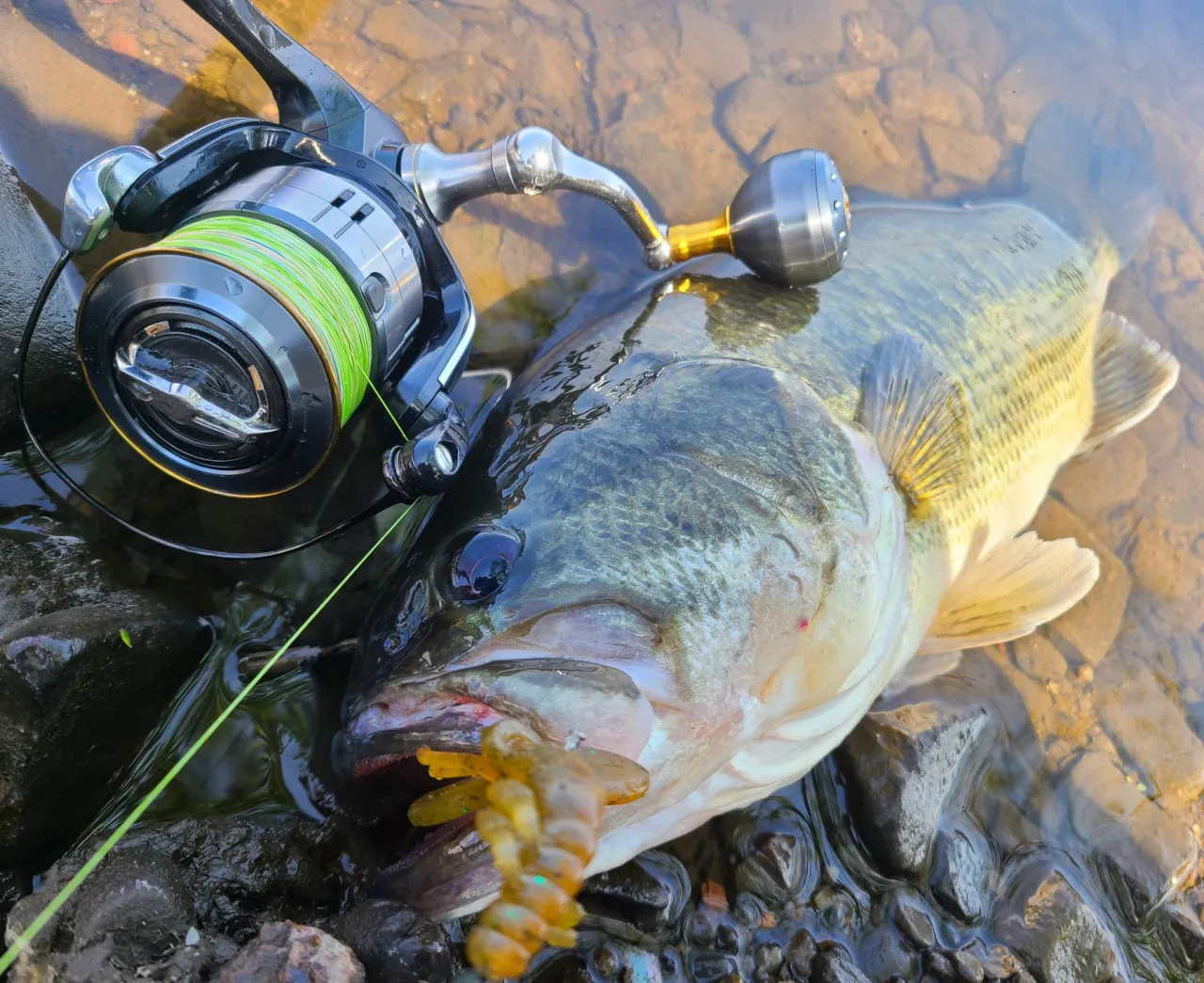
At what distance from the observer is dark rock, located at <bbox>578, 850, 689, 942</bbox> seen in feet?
7.00

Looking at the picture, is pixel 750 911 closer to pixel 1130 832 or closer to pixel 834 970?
pixel 834 970

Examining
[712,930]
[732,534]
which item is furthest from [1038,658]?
[732,534]

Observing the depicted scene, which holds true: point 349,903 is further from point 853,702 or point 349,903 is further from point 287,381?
point 853,702

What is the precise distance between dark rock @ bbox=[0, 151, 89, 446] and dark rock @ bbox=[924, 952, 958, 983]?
3.00 metres

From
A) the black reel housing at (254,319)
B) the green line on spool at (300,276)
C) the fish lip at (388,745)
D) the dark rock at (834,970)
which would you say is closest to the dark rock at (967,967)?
the dark rock at (834,970)

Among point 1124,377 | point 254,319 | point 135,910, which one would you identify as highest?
point 254,319

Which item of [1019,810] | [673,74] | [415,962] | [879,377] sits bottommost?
[1019,810]

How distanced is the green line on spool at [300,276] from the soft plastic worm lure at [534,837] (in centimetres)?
88

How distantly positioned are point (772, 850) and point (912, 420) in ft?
4.67

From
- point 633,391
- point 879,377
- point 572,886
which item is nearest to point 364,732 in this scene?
point 572,886

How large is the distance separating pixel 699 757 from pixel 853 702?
28.6 inches

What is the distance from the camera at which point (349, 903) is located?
6.18ft

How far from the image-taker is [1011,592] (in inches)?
116

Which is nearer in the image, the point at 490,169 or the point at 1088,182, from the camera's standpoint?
the point at 490,169
